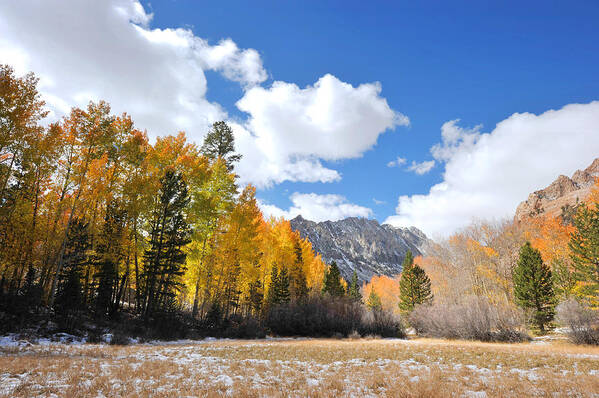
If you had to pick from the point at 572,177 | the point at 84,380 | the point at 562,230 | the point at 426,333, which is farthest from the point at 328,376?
the point at 572,177

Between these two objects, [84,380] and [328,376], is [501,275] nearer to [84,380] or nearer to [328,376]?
[328,376]

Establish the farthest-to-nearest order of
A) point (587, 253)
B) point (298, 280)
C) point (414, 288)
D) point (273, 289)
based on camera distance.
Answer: point (414, 288) < point (298, 280) < point (273, 289) < point (587, 253)

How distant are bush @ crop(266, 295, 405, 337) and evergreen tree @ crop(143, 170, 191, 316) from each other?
11.9 metres

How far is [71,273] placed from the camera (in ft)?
50.3

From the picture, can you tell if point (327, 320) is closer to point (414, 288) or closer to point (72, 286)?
point (72, 286)

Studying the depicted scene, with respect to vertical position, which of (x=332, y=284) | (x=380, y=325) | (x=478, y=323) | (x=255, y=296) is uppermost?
(x=332, y=284)

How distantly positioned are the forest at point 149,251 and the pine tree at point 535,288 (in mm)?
109

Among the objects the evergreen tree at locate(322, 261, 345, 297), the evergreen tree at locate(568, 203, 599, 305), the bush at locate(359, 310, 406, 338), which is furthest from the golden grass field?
the evergreen tree at locate(322, 261, 345, 297)

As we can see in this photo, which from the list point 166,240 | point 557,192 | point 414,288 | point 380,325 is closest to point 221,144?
point 166,240

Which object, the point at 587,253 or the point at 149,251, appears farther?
the point at 587,253

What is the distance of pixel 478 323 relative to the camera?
22156 millimetres

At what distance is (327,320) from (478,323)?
1302 cm

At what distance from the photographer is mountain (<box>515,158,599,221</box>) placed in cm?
11316

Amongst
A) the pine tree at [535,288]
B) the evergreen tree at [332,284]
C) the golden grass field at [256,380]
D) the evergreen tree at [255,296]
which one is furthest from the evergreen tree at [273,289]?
the pine tree at [535,288]
